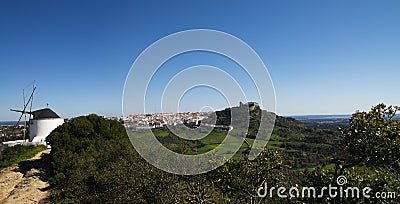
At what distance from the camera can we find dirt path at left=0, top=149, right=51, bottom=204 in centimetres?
2003

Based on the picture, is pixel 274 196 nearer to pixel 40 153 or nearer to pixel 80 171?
pixel 80 171

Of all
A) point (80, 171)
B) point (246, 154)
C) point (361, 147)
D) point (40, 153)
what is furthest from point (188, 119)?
point (40, 153)

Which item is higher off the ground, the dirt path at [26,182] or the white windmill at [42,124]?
the white windmill at [42,124]

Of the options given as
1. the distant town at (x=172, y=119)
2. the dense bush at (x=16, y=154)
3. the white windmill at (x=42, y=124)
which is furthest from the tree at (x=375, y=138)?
the white windmill at (x=42, y=124)

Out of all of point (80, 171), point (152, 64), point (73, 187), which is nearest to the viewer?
point (152, 64)

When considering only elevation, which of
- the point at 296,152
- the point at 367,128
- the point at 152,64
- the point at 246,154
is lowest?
the point at 296,152

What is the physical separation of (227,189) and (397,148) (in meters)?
4.12

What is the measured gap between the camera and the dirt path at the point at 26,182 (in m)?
20.0

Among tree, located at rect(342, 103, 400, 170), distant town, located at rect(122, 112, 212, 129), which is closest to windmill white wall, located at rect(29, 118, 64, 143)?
distant town, located at rect(122, 112, 212, 129)

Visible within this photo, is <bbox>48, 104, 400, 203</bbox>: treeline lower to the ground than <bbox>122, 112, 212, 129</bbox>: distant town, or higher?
lower

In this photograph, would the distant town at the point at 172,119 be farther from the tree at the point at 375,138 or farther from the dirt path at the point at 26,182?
the dirt path at the point at 26,182

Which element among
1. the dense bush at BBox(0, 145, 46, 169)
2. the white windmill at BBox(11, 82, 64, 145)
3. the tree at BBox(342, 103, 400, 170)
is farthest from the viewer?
the white windmill at BBox(11, 82, 64, 145)

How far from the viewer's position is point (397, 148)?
16.4 ft

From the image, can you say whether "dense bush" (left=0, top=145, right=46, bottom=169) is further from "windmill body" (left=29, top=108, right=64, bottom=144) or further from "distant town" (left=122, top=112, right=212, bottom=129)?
"distant town" (left=122, top=112, right=212, bottom=129)
